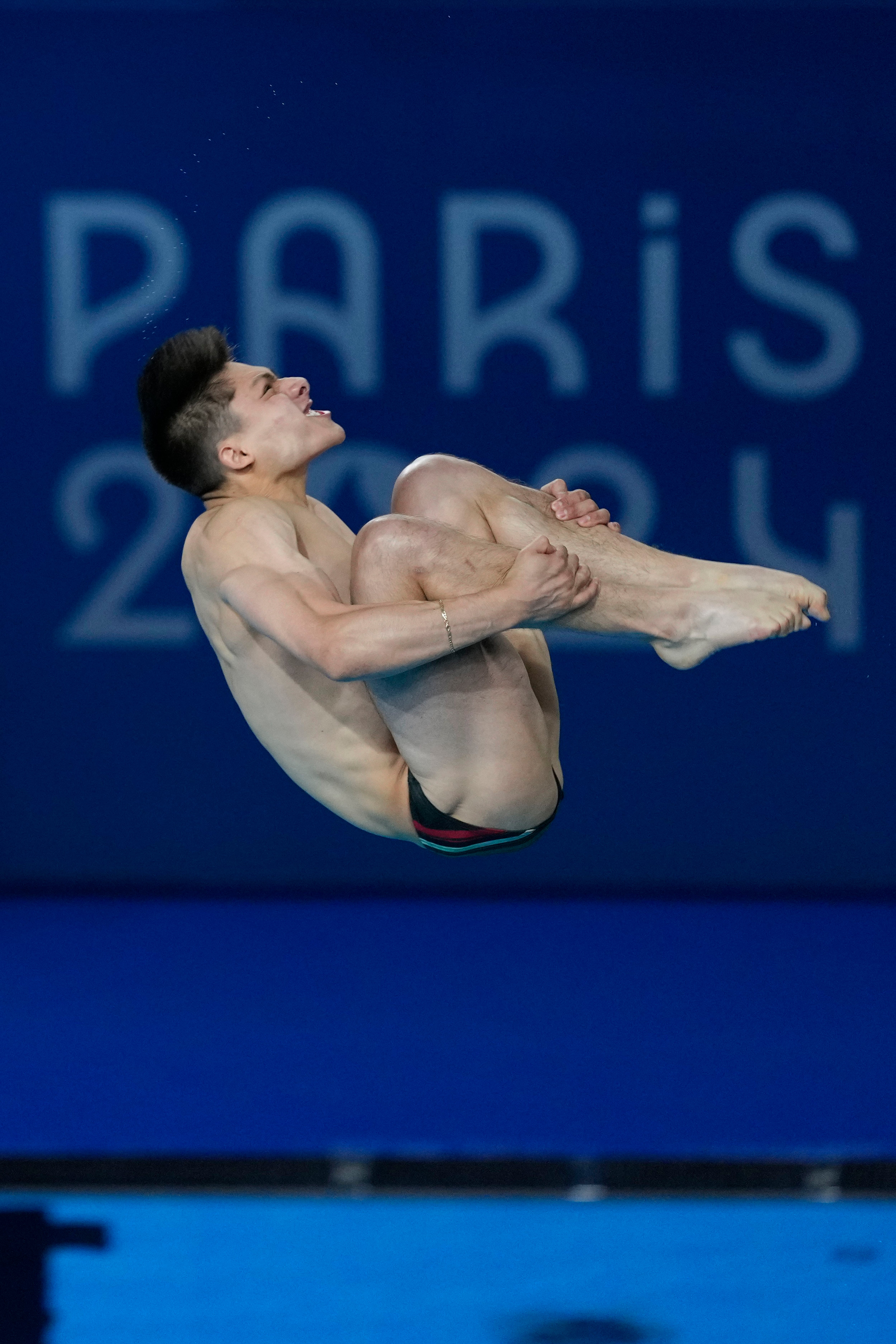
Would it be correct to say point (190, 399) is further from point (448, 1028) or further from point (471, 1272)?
point (448, 1028)

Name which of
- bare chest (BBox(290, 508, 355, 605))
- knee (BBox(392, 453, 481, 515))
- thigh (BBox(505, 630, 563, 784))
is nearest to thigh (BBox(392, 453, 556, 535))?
knee (BBox(392, 453, 481, 515))

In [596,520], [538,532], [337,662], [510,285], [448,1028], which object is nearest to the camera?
[337,662]

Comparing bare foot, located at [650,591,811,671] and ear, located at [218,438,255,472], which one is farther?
ear, located at [218,438,255,472]

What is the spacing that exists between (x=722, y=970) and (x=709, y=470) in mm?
1951

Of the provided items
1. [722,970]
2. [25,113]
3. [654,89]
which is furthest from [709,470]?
[25,113]

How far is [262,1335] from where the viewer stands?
360 cm

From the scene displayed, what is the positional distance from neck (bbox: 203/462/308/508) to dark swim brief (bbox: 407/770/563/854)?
587 mm

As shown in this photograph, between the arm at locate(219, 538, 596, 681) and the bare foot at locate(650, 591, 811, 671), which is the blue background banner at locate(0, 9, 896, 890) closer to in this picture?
the bare foot at locate(650, 591, 811, 671)

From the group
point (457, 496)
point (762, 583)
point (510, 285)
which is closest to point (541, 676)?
point (457, 496)

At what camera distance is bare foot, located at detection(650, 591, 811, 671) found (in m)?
2.80

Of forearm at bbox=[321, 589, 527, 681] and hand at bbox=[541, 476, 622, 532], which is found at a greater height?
hand at bbox=[541, 476, 622, 532]

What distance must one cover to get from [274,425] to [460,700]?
2.12 ft

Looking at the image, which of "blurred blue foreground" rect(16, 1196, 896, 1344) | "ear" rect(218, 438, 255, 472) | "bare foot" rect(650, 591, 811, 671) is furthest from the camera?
"blurred blue foreground" rect(16, 1196, 896, 1344)

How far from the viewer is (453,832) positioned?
3084 mm
